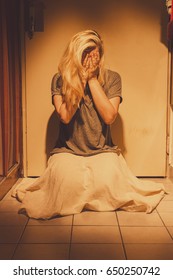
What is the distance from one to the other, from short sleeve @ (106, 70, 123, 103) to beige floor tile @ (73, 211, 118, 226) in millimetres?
679

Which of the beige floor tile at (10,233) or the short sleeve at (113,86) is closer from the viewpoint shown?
the beige floor tile at (10,233)

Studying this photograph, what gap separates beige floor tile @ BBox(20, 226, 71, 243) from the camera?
5.22 feet

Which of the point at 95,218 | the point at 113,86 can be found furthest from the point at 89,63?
the point at 95,218

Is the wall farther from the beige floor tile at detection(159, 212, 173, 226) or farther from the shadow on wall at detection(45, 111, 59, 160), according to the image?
the beige floor tile at detection(159, 212, 173, 226)

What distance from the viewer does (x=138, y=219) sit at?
1847mm

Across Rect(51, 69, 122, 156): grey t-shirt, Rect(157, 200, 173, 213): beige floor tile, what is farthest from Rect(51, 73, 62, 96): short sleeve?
Rect(157, 200, 173, 213): beige floor tile

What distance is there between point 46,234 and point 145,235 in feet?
1.44

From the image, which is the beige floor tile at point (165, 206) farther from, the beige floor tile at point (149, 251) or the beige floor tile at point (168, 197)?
the beige floor tile at point (149, 251)

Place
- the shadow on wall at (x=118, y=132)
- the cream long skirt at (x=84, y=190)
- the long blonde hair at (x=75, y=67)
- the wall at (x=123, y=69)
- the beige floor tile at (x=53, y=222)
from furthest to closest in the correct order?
the shadow on wall at (x=118, y=132) < the wall at (x=123, y=69) < the long blonde hair at (x=75, y=67) < the cream long skirt at (x=84, y=190) < the beige floor tile at (x=53, y=222)

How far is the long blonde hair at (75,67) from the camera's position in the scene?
2.03m

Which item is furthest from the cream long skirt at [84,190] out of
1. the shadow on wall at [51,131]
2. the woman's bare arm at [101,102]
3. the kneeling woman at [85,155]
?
the shadow on wall at [51,131]

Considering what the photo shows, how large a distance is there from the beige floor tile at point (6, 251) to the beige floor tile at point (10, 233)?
0.05 metres

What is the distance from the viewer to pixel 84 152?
6.96 feet
